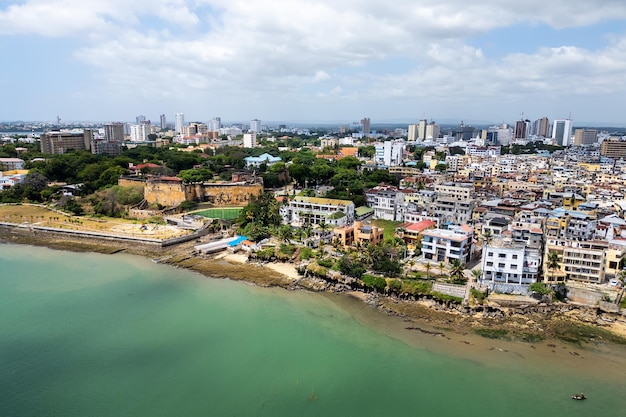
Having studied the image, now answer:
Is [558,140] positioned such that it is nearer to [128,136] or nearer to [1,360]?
[128,136]

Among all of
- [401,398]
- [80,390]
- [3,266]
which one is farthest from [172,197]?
[401,398]

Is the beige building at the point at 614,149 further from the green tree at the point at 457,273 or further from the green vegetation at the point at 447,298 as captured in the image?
the green vegetation at the point at 447,298

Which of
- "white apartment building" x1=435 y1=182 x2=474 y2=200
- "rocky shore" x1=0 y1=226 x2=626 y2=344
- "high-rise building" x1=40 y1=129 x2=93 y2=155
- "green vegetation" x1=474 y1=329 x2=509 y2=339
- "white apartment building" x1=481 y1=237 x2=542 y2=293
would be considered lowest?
"green vegetation" x1=474 y1=329 x2=509 y2=339

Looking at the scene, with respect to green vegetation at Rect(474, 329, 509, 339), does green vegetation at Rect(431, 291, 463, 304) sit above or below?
above

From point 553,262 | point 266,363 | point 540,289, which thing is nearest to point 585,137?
point 553,262

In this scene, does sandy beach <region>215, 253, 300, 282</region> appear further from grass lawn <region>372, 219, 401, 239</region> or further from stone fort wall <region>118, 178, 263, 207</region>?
stone fort wall <region>118, 178, 263, 207</region>

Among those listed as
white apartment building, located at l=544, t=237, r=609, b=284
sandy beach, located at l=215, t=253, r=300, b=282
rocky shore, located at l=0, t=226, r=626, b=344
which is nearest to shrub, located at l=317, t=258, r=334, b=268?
rocky shore, located at l=0, t=226, r=626, b=344

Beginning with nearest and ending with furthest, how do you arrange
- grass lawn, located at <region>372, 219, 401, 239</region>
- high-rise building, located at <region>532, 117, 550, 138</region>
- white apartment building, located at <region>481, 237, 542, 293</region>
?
white apartment building, located at <region>481, 237, 542, 293</region>, grass lawn, located at <region>372, 219, 401, 239</region>, high-rise building, located at <region>532, 117, 550, 138</region>

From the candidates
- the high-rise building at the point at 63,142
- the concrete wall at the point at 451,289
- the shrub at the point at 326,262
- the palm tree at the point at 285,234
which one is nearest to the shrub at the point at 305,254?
the shrub at the point at 326,262
